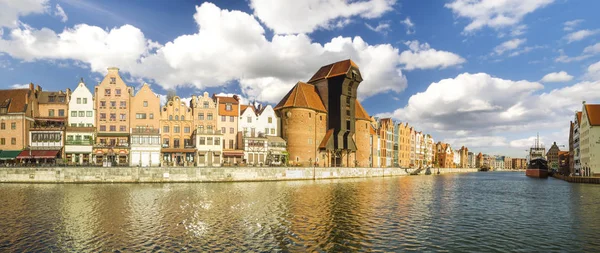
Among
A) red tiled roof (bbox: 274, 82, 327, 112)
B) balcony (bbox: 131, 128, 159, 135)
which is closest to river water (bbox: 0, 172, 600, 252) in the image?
balcony (bbox: 131, 128, 159, 135)

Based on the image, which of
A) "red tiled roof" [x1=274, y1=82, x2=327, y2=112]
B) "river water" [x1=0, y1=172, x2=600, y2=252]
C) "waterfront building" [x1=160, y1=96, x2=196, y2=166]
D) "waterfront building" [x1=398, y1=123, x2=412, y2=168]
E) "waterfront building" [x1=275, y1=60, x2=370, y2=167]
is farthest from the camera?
"waterfront building" [x1=398, y1=123, x2=412, y2=168]

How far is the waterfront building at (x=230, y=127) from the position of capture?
84.8 m

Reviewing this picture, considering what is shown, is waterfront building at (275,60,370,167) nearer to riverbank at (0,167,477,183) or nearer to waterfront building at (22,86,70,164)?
riverbank at (0,167,477,183)

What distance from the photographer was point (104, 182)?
2409 inches

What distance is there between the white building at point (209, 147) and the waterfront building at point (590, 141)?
3610 inches

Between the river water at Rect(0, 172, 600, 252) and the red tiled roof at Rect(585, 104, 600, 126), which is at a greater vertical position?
the red tiled roof at Rect(585, 104, 600, 126)

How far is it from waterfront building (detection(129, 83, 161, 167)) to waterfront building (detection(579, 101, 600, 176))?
342 ft

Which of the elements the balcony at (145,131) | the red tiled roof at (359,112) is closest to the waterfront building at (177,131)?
the balcony at (145,131)

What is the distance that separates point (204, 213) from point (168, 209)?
183 inches

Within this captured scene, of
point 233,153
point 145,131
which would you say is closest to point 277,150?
point 233,153

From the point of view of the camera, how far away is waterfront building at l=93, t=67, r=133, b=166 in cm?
7671

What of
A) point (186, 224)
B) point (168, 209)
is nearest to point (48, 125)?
point (168, 209)

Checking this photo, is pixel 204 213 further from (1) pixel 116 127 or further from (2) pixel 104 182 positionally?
(1) pixel 116 127

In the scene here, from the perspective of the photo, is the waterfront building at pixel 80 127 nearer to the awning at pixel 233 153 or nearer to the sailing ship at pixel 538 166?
the awning at pixel 233 153
